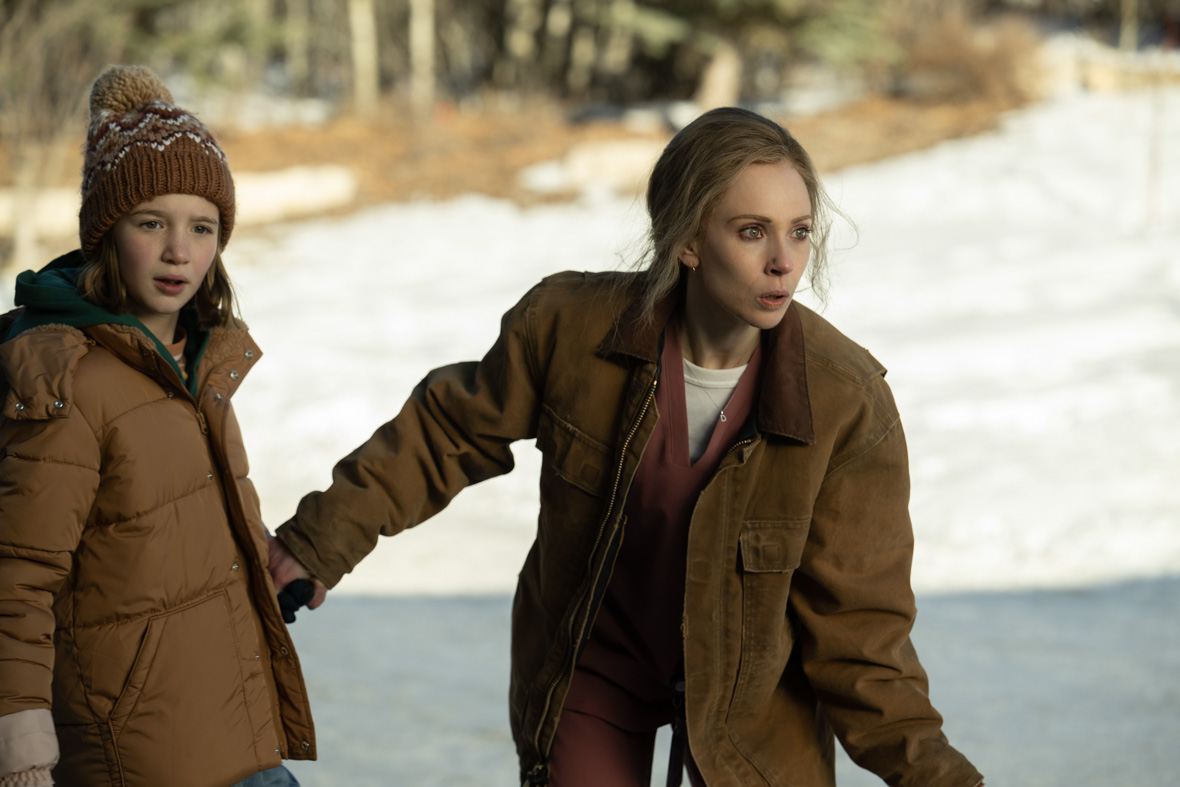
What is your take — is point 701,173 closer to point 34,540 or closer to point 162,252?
point 162,252

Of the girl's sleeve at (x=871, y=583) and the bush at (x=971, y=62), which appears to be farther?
the bush at (x=971, y=62)

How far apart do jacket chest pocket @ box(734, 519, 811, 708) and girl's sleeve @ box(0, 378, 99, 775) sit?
4.19ft

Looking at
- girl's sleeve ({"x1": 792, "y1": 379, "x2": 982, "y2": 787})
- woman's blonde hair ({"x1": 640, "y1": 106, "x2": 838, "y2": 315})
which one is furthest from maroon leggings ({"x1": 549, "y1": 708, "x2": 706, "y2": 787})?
woman's blonde hair ({"x1": 640, "y1": 106, "x2": 838, "y2": 315})

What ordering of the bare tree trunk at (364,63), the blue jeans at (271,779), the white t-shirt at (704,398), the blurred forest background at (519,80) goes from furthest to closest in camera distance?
the bare tree trunk at (364,63)
the blurred forest background at (519,80)
the white t-shirt at (704,398)
the blue jeans at (271,779)

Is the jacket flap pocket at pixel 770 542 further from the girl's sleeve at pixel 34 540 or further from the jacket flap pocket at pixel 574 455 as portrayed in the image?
the girl's sleeve at pixel 34 540

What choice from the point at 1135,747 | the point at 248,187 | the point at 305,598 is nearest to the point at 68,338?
the point at 305,598

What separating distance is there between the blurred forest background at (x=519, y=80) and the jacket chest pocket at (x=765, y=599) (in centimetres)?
952

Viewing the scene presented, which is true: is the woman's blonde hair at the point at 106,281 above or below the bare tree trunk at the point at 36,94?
below

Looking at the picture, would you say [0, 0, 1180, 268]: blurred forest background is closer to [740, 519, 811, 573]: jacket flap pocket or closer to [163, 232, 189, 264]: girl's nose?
[740, 519, 811, 573]: jacket flap pocket

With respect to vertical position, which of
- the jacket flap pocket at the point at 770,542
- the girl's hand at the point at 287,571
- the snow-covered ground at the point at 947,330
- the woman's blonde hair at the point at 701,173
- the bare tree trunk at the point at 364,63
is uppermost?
the bare tree trunk at the point at 364,63

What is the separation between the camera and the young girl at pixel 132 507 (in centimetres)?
198

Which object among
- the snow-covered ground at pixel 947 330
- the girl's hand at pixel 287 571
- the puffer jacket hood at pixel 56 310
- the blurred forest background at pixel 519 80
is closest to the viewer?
the puffer jacket hood at pixel 56 310

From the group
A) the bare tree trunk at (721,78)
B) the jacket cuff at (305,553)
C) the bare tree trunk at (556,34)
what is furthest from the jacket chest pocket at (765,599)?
the bare tree trunk at (556,34)

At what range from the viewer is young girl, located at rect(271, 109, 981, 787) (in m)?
2.37
